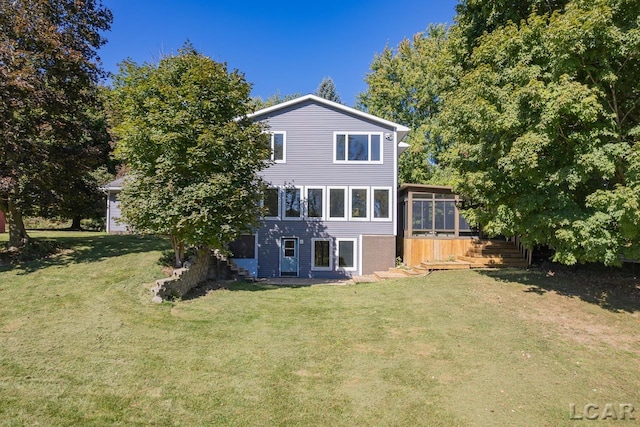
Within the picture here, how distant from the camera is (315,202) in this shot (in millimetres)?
16672

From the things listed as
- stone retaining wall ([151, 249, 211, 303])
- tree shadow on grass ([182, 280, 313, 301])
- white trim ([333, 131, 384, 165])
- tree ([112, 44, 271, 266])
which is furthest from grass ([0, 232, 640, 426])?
white trim ([333, 131, 384, 165])

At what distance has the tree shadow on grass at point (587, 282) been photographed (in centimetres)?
930

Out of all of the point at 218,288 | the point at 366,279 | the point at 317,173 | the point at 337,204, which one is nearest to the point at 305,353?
the point at 218,288

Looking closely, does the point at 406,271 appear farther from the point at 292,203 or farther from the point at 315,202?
the point at 292,203

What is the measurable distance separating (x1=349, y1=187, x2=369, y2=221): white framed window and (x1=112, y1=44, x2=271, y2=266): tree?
6.31m

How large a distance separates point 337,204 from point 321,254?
2351 mm

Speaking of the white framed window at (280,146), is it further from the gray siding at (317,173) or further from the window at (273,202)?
the window at (273,202)

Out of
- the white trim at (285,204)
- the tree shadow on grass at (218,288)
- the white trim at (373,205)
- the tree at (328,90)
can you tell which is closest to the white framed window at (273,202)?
the white trim at (285,204)

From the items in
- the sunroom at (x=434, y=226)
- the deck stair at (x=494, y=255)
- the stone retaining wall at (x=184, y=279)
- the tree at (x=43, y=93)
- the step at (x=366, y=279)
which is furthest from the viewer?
the sunroom at (x=434, y=226)

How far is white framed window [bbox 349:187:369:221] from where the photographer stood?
16.6m

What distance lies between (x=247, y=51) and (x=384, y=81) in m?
10.6

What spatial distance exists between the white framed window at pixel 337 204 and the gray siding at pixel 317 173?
0.63ft

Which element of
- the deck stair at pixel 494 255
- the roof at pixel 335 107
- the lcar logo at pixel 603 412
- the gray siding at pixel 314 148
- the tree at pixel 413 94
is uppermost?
the tree at pixel 413 94

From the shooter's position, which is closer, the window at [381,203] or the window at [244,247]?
the window at [244,247]
